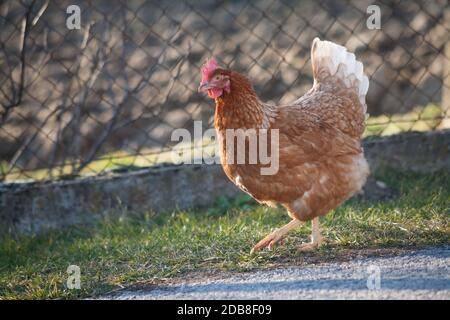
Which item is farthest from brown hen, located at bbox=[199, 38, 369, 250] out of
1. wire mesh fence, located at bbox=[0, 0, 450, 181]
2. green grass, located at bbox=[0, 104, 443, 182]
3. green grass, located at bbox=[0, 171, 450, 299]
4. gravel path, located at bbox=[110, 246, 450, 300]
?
wire mesh fence, located at bbox=[0, 0, 450, 181]

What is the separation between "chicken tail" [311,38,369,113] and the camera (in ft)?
15.8

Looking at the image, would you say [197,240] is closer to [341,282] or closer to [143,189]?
→ [143,189]

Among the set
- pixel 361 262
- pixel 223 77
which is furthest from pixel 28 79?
pixel 361 262

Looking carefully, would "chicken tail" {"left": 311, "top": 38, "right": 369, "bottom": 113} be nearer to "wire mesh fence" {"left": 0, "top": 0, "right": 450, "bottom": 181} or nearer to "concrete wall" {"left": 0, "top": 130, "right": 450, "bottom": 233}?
"concrete wall" {"left": 0, "top": 130, "right": 450, "bottom": 233}

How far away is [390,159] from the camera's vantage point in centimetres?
571

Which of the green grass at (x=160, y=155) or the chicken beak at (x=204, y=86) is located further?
the green grass at (x=160, y=155)

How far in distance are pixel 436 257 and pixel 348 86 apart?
1475 millimetres

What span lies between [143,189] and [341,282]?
95.2 inches

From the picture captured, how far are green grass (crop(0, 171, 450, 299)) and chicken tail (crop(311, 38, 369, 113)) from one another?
0.86 metres

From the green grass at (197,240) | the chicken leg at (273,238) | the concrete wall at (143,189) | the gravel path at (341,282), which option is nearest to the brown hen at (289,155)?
the chicken leg at (273,238)

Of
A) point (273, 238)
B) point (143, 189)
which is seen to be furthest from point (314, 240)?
point (143, 189)

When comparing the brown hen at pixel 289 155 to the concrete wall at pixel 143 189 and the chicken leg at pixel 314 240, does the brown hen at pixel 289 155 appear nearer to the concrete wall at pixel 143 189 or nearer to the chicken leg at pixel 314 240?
the chicken leg at pixel 314 240

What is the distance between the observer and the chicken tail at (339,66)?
4.82 metres

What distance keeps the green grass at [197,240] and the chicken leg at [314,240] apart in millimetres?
57
